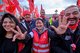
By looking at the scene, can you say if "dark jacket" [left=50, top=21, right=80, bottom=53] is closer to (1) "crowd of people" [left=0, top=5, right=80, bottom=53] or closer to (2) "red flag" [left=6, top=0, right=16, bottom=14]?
(1) "crowd of people" [left=0, top=5, right=80, bottom=53]

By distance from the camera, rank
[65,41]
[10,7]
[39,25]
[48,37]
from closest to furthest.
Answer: [65,41], [48,37], [39,25], [10,7]

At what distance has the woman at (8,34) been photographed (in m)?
4.12

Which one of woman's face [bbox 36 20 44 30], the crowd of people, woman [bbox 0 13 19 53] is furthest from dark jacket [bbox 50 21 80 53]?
woman's face [bbox 36 20 44 30]

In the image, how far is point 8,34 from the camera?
427 centimetres

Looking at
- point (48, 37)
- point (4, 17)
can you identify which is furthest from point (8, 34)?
point (48, 37)

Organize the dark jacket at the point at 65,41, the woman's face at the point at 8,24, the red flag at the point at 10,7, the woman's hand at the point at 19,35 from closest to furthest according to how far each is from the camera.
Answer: the dark jacket at the point at 65,41, the woman's hand at the point at 19,35, the woman's face at the point at 8,24, the red flag at the point at 10,7

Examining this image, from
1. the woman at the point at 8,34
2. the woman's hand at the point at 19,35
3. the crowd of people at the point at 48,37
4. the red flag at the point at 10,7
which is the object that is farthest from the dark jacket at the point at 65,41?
the red flag at the point at 10,7

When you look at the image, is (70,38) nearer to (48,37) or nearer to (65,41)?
(65,41)

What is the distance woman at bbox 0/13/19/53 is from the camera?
4.12 metres

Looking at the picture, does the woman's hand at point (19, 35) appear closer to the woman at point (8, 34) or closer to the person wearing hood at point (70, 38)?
the woman at point (8, 34)

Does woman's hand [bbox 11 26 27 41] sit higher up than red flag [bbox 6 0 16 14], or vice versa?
woman's hand [bbox 11 26 27 41]

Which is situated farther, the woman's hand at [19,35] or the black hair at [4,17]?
the black hair at [4,17]

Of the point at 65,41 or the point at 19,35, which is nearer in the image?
the point at 65,41

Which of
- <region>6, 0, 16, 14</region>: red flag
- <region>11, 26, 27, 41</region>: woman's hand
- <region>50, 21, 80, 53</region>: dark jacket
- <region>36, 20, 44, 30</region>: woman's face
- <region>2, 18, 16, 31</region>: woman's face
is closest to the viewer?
<region>50, 21, 80, 53</region>: dark jacket
